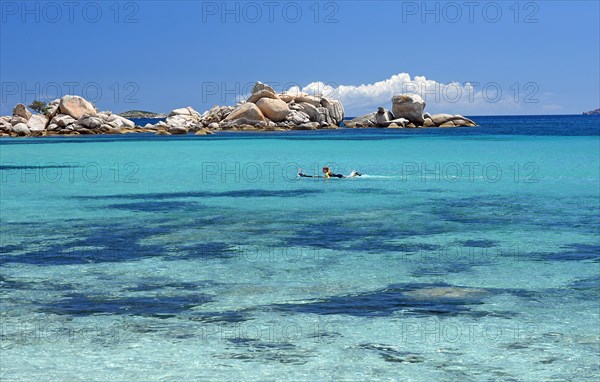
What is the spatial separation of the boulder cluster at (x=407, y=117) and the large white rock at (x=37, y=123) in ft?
148

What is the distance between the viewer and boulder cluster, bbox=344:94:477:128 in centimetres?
11019

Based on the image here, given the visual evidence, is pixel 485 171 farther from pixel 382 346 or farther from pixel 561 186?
pixel 382 346

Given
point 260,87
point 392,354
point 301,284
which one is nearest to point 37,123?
point 260,87

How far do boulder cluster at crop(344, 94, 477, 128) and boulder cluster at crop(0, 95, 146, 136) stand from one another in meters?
37.2

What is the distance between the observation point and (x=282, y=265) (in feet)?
49.3

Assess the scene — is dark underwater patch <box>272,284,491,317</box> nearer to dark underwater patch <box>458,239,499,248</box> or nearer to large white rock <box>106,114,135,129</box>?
dark underwater patch <box>458,239,499,248</box>

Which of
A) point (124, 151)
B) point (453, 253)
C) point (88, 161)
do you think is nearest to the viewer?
point (453, 253)

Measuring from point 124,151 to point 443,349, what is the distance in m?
55.2

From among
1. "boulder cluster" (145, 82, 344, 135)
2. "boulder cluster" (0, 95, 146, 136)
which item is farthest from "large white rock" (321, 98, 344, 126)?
"boulder cluster" (0, 95, 146, 136)

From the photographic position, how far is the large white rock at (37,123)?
308 ft

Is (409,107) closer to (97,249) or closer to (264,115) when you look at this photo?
(264,115)

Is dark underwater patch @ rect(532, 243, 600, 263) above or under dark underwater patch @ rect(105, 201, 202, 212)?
under

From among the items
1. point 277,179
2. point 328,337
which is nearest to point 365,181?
point 277,179

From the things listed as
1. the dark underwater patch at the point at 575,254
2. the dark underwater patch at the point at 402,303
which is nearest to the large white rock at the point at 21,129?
the dark underwater patch at the point at 575,254
